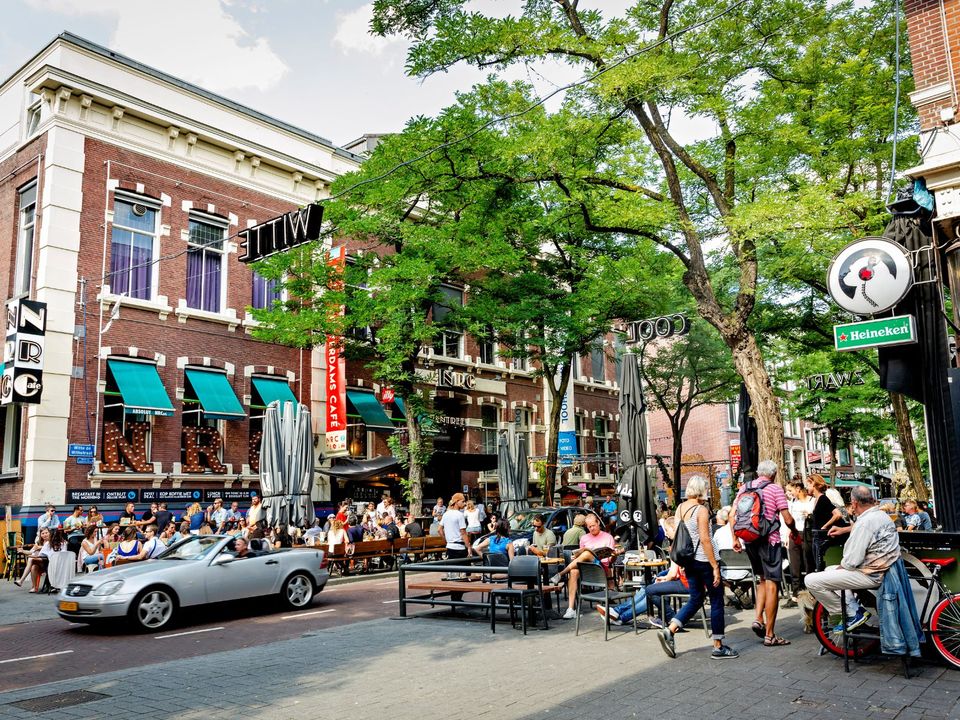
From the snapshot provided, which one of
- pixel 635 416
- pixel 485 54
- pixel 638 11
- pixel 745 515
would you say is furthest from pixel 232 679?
pixel 638 11

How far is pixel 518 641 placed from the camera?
955cm

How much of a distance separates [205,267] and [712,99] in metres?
15.9

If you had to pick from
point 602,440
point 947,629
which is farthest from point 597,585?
point 602,440

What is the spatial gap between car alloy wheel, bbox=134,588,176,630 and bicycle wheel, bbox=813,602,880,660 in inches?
341

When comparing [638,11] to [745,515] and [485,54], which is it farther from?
[745,515]

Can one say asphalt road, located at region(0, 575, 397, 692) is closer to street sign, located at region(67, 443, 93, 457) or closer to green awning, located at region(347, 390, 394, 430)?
street sign, located at region(67, 443, 93, 457)

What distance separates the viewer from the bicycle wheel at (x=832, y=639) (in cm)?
767

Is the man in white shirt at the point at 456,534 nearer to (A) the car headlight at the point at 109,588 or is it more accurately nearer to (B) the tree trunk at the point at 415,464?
(A) the car headlight at the point at 109,588

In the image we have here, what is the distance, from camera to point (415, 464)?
23.6 meters

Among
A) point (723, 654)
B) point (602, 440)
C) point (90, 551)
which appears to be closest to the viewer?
point (723, 654)

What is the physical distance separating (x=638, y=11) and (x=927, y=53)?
18.5 ft

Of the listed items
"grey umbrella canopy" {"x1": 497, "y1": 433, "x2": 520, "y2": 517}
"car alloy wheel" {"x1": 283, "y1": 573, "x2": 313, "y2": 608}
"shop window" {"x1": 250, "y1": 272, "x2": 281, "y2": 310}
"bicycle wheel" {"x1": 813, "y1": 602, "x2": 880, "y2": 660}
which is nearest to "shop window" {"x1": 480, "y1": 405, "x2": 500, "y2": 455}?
"grey umbrella canopy" {"x1": 497, "y1": 433, "x2": 520, "y2": 517}

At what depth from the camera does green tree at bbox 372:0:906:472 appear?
14.8 m

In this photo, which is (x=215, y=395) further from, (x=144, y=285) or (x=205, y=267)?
(x=205, y=267)
